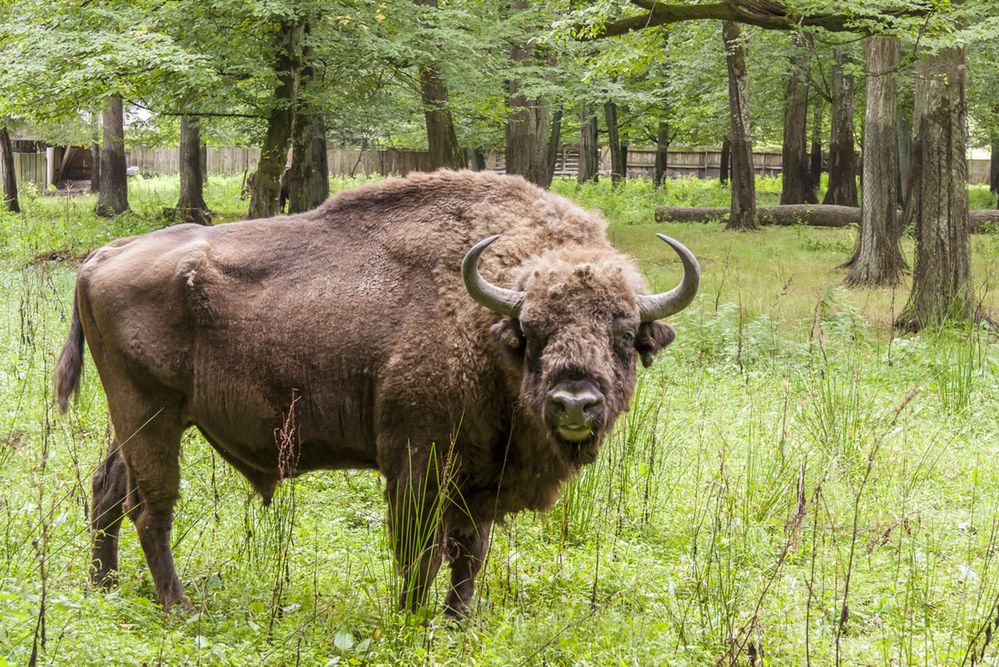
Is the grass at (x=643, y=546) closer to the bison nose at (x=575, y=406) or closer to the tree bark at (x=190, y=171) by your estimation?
the bison nose at (x=575, y=406)

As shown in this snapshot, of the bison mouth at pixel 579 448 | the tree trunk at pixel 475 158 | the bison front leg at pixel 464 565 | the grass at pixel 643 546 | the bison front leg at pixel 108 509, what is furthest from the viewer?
the tree trunk at pixel 475 158

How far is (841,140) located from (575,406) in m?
24.0

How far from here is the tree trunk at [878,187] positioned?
1460 cm

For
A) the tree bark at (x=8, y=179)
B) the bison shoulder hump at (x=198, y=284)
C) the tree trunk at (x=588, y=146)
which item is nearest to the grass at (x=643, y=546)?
the bison shoulder hump at (x=198, y=284)

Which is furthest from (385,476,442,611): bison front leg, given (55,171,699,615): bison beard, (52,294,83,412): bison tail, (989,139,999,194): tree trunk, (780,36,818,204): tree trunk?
(989,139,999,194): tree trunk

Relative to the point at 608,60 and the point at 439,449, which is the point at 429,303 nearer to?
the point at 439,449

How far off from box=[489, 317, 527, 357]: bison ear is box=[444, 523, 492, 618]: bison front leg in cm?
99

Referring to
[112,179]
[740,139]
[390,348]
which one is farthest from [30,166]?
[390,348]

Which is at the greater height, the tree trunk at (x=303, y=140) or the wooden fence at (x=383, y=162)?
the wooden fence at (x=383, y=162)

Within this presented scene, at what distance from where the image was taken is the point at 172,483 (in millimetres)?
5285

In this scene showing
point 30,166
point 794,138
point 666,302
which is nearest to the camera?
point 666,302

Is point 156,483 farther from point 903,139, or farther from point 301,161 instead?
point 903,139

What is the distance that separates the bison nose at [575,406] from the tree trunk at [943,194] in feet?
26.4

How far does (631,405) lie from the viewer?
24.2 feet
